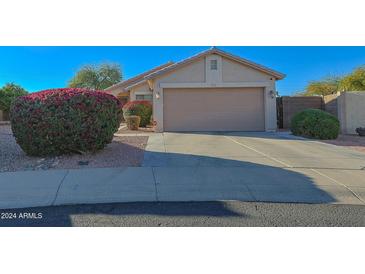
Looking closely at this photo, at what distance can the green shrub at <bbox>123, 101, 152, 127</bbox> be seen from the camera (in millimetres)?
18500

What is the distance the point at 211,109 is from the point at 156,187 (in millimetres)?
10586

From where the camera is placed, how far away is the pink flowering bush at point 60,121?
24.5ft

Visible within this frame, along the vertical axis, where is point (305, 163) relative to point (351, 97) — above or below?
below

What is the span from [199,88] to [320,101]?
7656 mm

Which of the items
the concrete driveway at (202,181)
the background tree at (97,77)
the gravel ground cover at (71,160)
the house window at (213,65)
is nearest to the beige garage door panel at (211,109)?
the house window at (213,65)

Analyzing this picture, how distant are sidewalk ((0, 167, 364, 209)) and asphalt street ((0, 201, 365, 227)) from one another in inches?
9.8

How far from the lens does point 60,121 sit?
7469 mm

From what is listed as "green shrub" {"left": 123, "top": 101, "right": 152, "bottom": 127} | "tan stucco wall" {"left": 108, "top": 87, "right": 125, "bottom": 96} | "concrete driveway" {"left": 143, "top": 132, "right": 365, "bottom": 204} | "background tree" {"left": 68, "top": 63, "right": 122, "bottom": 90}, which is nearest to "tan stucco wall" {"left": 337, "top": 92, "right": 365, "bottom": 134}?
"concrete driveway" {"left": 143, "top": 132, "right": 365, "bottom": 204}

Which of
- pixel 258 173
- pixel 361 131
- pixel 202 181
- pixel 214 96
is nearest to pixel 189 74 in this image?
pixel 214 96

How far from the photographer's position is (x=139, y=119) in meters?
17.7

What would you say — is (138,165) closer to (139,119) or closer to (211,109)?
(211,109)

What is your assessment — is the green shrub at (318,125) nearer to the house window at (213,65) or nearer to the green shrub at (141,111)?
the house window at (213,65)

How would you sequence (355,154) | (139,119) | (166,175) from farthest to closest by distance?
(139,119)
(355,154)
(166,175)

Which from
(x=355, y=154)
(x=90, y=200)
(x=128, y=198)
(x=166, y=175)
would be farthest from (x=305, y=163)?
(x=90, y=200)
